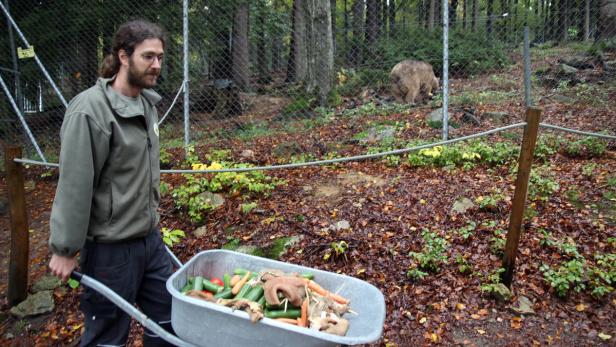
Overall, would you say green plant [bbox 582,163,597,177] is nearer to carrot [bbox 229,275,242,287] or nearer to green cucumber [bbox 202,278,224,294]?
carrot [bbox 229,275,242,287]

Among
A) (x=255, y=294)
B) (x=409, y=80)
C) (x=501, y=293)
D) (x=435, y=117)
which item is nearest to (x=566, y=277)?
(x=501, y=293)

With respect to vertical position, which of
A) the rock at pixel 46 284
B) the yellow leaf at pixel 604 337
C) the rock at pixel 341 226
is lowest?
the rock at pixel 46 284

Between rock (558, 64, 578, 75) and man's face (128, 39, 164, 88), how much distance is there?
1104cm

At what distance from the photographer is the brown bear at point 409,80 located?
36.0 ft

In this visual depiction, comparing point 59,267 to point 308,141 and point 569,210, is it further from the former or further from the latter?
point 308,141

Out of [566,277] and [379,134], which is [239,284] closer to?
[566,277]

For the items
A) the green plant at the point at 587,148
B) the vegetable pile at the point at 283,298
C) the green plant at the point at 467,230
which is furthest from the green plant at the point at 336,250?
the green plant at the point at 587,148

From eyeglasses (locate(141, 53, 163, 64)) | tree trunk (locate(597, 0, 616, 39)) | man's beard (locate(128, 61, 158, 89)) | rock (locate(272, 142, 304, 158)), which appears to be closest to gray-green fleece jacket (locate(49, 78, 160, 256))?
man's beard (locate(128, 61, 158, 89))

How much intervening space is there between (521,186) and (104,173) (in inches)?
124

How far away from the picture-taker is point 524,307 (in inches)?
150

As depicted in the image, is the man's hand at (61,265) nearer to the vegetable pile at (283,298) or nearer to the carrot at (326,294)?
the vegetable pile at (283,298)

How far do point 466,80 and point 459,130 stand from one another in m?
4.05

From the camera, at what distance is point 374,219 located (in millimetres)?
5074

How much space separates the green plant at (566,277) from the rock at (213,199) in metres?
3.81
